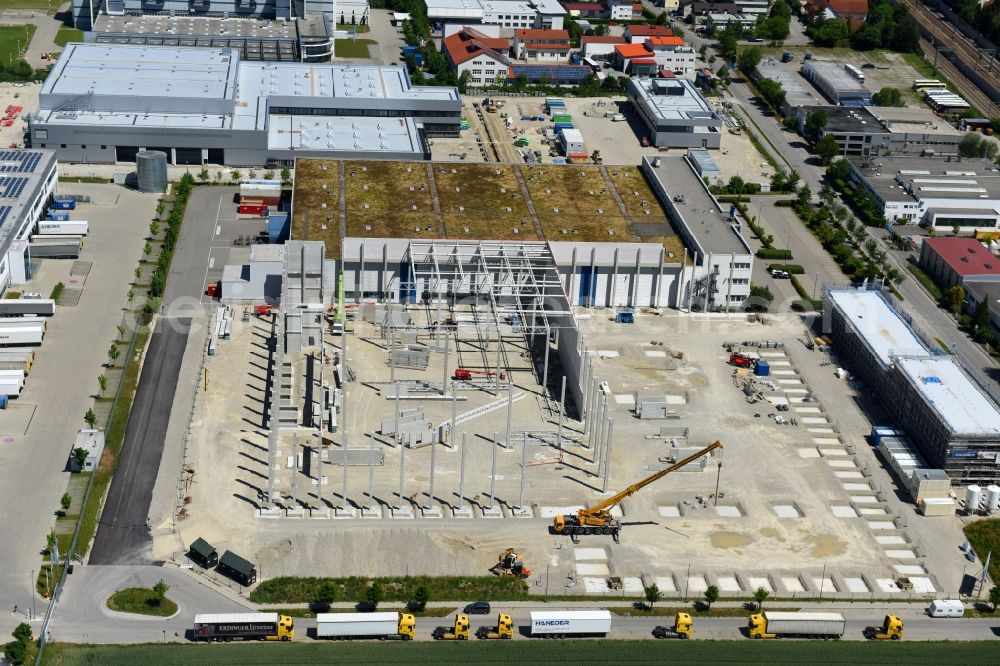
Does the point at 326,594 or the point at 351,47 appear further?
the point at 351,47

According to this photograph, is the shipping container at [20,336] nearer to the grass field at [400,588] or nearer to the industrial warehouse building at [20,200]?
the industrial warehouse building at [20,200]

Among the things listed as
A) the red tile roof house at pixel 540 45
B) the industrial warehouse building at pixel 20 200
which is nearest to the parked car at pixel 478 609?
the industrial warehouse building at pixel 20 200

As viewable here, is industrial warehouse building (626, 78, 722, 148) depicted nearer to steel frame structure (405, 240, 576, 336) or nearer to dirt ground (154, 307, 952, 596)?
steel frame structure (405, 240, 576, 336)

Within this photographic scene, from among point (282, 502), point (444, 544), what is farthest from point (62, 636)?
point (444, 544)

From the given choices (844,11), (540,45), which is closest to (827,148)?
(540,45)

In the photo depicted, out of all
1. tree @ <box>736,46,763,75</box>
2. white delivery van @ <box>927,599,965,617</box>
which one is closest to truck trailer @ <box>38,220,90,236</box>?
white delivery van @ <box>927,599,965,617</box>

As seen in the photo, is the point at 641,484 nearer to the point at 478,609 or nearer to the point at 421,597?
the point at 478,609

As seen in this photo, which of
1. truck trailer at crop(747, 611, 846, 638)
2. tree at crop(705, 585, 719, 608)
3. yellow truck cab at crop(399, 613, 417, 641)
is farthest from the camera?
tree at crop(705, 585, 719, 608)

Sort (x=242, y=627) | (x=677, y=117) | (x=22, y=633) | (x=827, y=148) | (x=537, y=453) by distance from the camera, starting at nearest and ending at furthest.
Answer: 1. (x=22, y=633)
2. (x=242, y=627)
3. (x=537, y=453)
4. (x=827, y=148)
5. (x=677, y=117)
